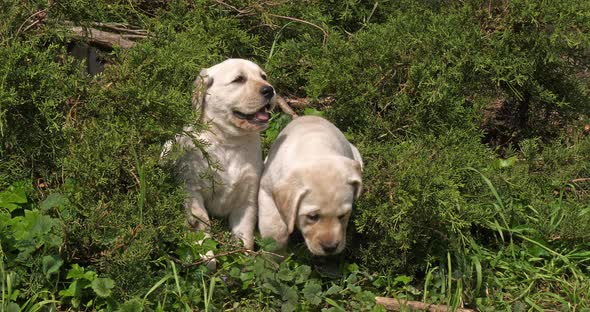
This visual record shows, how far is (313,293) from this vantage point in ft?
16.7

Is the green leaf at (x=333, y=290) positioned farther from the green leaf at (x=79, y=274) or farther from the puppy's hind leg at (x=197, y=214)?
the green leaf at (x=79, y=274)

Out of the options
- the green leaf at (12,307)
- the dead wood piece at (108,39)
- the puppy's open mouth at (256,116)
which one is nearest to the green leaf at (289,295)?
the puppy's open mouth at (256,116)

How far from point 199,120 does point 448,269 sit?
1943mm

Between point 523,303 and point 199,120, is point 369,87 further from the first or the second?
point 523,303

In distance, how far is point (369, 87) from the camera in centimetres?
657

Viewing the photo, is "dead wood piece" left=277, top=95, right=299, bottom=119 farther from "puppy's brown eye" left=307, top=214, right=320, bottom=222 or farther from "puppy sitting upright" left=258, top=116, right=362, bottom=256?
"puppy's brown eye" left=307, top=214, right=320, bottom=222

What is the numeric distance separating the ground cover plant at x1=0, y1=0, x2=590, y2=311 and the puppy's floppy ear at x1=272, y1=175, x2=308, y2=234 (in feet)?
1.00

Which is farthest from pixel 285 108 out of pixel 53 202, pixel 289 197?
pixel 53 202

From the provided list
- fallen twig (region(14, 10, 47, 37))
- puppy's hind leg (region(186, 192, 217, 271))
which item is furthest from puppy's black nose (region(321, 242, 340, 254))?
fallen twig (region(14, 10, 47, 37))

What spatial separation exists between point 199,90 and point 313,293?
5.19ft

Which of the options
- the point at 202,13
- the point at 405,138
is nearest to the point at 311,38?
the point at 202,13

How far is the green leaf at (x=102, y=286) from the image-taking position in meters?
4.67

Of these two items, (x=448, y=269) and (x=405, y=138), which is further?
(x=405, y=138)

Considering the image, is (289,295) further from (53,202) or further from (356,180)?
(53,202)
